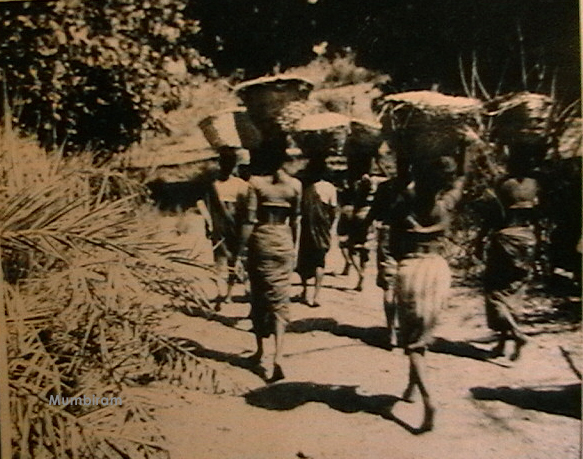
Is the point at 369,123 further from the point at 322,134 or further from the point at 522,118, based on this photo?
the point at 522,118

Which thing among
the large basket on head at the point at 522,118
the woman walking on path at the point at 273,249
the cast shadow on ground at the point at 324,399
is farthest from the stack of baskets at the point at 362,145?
the cast shadow on ground at the point at 324,399

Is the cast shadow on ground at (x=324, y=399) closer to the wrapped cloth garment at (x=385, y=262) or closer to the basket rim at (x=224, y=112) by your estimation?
the wrapped cloth garment at (x=385, y=262)

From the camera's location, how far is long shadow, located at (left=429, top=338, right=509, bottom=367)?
58.4 inches

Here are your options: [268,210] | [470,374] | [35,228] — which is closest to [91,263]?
[35,228]

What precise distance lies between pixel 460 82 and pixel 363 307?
481mm

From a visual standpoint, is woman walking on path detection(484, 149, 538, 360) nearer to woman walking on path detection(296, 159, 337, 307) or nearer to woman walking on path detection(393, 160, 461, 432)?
woman walking on path detection(393, 160, 461, 432)

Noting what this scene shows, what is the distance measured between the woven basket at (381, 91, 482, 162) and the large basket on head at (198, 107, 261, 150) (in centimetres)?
27

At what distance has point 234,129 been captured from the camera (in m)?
1.56

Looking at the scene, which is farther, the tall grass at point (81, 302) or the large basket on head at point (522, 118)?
the tall grass at point (81, 302)

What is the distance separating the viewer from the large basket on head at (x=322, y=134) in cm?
152

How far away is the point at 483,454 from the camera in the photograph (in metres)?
1.49

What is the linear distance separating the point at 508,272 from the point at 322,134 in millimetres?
457

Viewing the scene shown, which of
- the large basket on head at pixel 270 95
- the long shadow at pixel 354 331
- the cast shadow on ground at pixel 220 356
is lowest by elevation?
the cast shadow on ground at pixel 220 356

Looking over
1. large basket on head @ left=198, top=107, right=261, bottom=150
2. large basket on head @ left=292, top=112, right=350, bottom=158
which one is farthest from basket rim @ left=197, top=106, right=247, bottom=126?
large basket on head @ left=292, top=112, right=350, bottom=158
